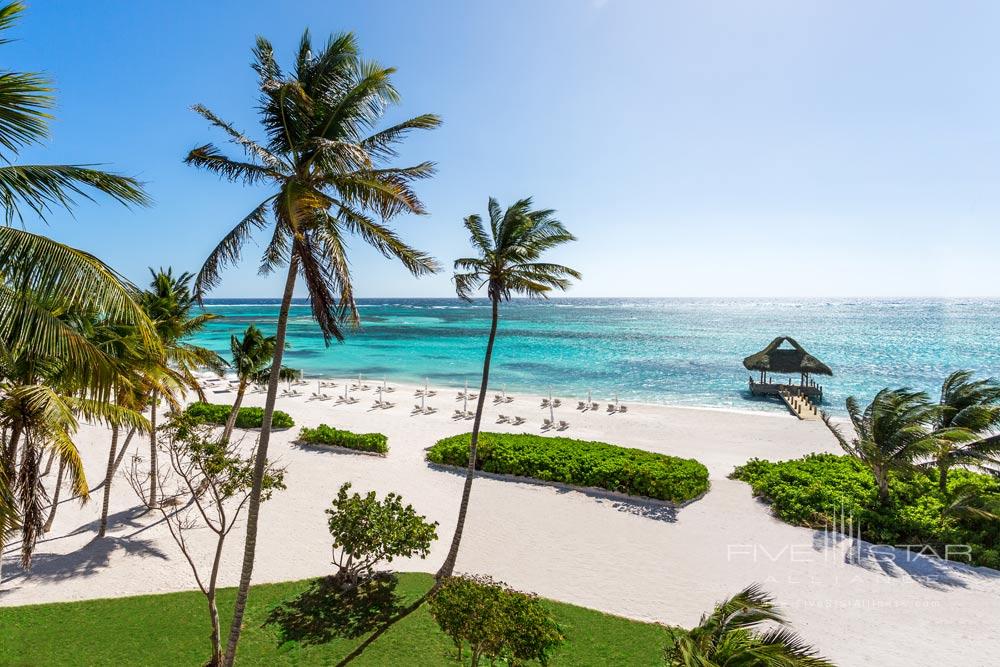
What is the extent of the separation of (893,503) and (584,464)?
28.6 ft

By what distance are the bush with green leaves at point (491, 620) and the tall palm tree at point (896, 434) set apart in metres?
12.4

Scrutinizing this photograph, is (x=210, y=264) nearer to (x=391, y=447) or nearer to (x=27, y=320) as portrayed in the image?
(x=27, y=320)

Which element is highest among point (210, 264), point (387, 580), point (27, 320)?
point (210, 264)

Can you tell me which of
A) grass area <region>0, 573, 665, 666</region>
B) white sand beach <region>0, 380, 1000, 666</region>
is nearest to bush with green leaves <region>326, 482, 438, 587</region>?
grass area <region>0, 573, 665, 666</region>

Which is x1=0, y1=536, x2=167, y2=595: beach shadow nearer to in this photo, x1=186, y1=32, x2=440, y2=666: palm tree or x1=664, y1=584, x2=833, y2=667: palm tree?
x1=186, y1=32, x2=440, y2=666: palm tree

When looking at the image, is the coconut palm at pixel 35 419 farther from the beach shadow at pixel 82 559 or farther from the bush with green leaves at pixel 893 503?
the bush with green leaves at pixel 893 503

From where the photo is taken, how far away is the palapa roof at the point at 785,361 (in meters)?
34.9

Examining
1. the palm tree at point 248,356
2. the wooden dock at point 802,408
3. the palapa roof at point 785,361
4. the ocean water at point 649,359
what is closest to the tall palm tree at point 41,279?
the palm tree at point 248,356

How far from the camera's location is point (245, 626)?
9172 mm

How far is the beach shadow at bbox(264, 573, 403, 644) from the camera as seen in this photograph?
358 inches

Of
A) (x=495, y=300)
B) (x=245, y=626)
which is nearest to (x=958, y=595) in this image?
(x=495, y=300)

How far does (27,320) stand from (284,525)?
1081cm

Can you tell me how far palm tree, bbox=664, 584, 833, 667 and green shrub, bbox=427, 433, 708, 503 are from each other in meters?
9.19

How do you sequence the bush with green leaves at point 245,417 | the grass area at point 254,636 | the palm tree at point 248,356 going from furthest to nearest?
1. the bush with green leaves at point 245,417
2. the palm tree at point 248,356
3. the grass area at point 254,636
